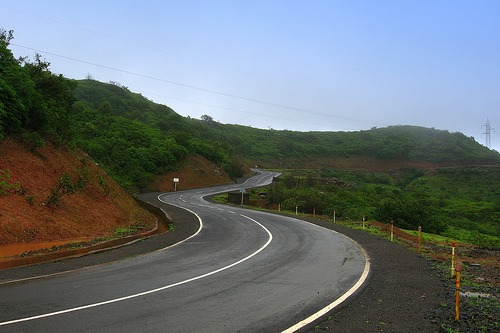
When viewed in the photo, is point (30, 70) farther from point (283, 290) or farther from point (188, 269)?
point (283, 290)

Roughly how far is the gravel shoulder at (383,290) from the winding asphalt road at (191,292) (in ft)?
1.31

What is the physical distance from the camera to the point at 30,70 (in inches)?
840

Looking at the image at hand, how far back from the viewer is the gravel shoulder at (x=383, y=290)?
6.95 metres

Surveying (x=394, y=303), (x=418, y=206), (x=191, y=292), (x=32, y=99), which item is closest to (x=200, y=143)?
(x=418, y=206)

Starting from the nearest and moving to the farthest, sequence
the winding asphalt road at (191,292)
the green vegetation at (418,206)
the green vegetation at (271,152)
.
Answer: the winding asphalt road at (191,292), the green vegetation at (271,152), the green vegetation at (418,206)

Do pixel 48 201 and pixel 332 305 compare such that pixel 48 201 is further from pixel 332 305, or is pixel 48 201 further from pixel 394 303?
pixel 394 303

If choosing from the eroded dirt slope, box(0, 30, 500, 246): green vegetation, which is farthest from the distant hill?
the eroded dirt slope

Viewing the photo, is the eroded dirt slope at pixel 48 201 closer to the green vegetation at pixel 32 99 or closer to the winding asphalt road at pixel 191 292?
the green vegetation at pixel 32 99

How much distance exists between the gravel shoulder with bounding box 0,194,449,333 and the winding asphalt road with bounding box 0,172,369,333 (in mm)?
399

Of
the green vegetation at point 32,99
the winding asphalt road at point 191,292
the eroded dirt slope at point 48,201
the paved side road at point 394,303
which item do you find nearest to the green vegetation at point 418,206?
the paved side road at point 394,303

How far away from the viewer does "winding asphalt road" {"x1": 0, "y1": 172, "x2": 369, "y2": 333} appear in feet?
21.9

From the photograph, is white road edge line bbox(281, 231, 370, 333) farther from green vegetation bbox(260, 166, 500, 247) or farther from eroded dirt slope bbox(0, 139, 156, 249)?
green vegetation bbox(260, 166, 500, 247)

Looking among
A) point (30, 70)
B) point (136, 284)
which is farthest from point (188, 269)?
point (30, 70)

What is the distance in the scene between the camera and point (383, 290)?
9.48 metres
